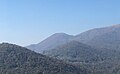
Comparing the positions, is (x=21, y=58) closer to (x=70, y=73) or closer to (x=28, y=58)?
(x=28, y=58)

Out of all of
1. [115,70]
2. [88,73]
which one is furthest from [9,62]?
[115,70]

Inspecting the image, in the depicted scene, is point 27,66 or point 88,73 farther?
point 88,73

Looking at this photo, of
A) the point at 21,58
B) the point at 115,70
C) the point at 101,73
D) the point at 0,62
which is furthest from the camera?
the point at 115,70

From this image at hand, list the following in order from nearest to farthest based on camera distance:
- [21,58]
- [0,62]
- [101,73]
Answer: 1. [0,62]
2. [21,58]
3. [101,73]

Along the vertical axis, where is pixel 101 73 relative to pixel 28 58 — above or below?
below

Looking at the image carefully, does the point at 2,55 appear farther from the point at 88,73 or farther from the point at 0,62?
the point at 88,73

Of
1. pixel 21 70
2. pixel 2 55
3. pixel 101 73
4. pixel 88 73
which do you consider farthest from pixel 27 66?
pixel 101 73
